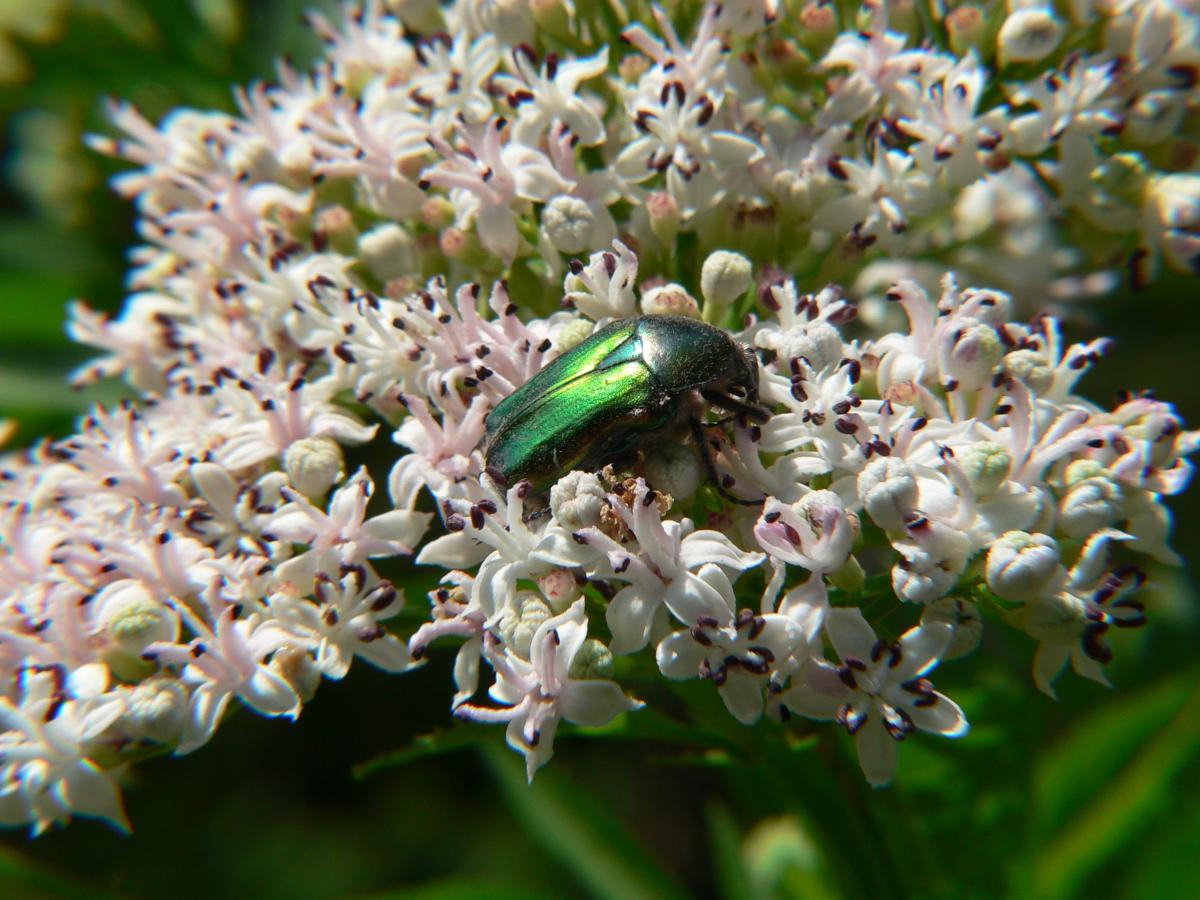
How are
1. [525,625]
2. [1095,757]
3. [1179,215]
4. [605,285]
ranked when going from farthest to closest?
[1095,757] → [1179,215] → [605,285] → [525,625]

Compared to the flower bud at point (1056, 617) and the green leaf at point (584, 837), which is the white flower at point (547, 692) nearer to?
the flower bud at point (1056, 617)

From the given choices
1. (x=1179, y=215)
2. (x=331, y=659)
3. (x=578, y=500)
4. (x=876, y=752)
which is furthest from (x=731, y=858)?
(x=1179, y=215)

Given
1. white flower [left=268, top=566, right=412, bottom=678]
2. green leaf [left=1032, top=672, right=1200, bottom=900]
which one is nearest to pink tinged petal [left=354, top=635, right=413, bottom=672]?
white flower [left=268, top=566, right=412, bottom=678]

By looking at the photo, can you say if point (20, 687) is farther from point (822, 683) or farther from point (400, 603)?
point (822, 683)

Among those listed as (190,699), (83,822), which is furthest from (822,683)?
(83,822)

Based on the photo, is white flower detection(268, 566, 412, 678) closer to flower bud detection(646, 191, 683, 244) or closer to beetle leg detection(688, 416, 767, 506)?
beetle leg detection(688, 416, 767, 506)

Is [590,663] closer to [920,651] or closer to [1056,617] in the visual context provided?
[920,651]
